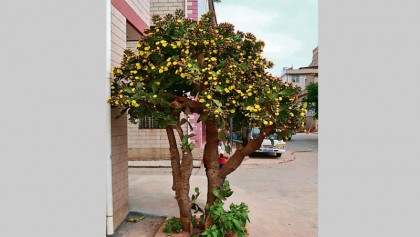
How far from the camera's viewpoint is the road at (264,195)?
571cm

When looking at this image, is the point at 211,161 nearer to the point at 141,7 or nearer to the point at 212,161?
the point at 212,161

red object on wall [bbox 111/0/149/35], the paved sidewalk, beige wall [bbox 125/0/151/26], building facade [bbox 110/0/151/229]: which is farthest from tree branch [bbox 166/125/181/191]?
the paved sidewalk

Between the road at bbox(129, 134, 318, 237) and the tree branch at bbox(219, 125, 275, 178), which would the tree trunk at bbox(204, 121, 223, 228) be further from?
the road at bbox(129, 134, 318, 237)

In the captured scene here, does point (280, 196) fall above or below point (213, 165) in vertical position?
below

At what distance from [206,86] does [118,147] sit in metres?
2.08

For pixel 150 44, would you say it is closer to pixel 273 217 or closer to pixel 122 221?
pixel 122 221

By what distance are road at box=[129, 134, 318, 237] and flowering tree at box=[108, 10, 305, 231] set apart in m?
1.68

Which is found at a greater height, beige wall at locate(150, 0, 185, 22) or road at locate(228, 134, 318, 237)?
beige wall at locate(150, 0, 185, 22)

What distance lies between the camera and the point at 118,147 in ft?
17.6

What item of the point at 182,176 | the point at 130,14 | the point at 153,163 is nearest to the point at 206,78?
the point at 182,176

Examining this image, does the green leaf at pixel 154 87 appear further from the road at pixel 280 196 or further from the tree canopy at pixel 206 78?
the road at pixel 280 196

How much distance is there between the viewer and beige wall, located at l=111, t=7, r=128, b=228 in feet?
17.0

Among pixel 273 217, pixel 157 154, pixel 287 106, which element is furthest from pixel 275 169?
pixel 287 106

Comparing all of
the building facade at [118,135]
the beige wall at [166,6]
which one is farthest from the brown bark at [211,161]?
the beige wall at [166,6]
